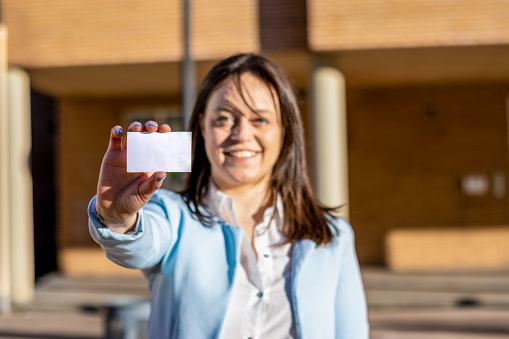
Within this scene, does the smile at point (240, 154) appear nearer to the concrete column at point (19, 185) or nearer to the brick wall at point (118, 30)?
Result: the brick wall at point (118, 30)

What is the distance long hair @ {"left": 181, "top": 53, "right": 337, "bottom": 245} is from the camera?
77.4 inches

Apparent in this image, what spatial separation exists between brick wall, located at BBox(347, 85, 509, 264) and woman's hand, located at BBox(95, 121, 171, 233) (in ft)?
33.8

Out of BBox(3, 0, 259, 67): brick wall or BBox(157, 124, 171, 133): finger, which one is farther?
BBox(3, 0, 259, 67): brick wall

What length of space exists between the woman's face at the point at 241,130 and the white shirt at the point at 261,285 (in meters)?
0.11

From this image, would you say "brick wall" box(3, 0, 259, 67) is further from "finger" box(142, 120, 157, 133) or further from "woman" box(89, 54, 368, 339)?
"finger" box(142, 120, 157, 133)

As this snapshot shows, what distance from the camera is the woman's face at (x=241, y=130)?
6.13 ft

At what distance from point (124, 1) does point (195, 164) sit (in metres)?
7.73

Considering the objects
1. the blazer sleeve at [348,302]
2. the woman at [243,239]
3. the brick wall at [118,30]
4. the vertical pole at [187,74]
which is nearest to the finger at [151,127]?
the woman at [243,239]

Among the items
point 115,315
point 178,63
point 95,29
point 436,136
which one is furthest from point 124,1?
point 436,136

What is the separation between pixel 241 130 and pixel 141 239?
46cm

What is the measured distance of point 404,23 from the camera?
848 centimetres

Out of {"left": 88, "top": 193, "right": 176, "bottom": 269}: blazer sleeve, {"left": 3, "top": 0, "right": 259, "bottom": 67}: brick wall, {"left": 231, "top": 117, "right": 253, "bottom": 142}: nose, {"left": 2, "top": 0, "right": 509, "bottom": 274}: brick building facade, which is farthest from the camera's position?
{"left": 3, "top": 0, "right": 259, "bottom": 67}: brick wall

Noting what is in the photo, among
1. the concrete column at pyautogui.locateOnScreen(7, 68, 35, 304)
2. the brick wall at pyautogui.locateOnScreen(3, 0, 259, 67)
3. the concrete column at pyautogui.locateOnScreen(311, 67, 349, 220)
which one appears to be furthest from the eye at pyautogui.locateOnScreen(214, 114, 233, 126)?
the concrete column at pyautogui.locateOnScreen(7, 68, 35, 304)

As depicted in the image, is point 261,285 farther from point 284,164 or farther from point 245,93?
point 245,93
